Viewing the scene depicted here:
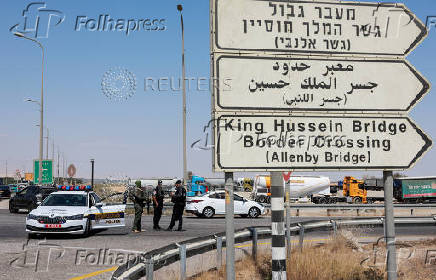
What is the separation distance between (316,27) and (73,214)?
460 inches

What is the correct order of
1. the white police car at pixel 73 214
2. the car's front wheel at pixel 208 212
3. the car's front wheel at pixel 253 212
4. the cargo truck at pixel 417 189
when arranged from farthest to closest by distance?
1. the cargo truck at pixel 417 189
2. the car's front wheel at pixel 208 212
3. the car's front wheel at pixel 253 212
4. the white police car at pixel 73 214

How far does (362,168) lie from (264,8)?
7.32 ft

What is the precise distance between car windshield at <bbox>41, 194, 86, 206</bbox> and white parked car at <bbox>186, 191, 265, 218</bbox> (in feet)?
35.4

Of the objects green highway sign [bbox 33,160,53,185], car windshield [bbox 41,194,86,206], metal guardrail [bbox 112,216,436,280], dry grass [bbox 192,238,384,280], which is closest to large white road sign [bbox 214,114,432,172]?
metal guardrail [bbox 112,216,436,280]

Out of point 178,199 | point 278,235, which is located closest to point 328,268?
point 278,235

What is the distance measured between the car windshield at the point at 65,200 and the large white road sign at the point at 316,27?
1226 centimetres

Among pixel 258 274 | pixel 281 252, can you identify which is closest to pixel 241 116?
pixel 281 252

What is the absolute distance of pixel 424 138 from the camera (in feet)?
20.3

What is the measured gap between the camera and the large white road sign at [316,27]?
580cm

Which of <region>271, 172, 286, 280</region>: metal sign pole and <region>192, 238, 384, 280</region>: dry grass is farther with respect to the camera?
<region>192, 238, 384, 280</region>: dry grass

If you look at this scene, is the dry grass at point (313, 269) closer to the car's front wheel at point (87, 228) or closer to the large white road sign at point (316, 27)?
the large white road sign at point (316, 27)

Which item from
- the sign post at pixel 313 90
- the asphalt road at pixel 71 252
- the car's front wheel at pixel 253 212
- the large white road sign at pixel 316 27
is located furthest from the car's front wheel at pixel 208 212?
the large white road sign at pixel 316 27

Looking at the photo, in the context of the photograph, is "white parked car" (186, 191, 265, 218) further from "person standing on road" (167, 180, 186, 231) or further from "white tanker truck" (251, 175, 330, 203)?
"white tanker truck" (251, 175, 330, 203)

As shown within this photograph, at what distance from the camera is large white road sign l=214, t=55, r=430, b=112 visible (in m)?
5.75
